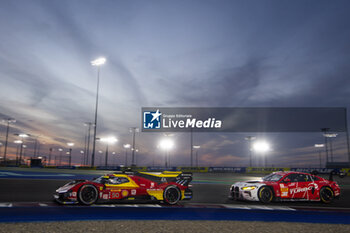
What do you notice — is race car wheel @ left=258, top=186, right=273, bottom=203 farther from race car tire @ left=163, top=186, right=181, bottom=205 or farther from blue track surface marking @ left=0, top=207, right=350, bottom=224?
race car tire @ left=163, top=186, right=181, bottom=205

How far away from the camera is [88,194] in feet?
25.9

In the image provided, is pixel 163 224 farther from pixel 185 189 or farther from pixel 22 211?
pixel 22 211

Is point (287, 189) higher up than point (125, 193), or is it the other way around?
point (287, 189)

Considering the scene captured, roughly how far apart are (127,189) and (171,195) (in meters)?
1.42

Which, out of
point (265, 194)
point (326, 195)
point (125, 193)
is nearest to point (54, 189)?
point (125, 193)

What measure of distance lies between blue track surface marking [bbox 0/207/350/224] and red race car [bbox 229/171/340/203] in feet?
5.88

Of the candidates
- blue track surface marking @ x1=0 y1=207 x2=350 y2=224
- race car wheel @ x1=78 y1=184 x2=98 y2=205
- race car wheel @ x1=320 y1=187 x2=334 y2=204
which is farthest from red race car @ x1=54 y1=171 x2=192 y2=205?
race car wheel @ x1=320 y1=187 x2=334 y2=204

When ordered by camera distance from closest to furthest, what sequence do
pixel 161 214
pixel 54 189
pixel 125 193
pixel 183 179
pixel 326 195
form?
pixel 161 214 → pixel 125 193 → pixel 183 179 → pixel 326 195 → pixel 54 189

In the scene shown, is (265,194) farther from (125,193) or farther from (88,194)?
(88,194)

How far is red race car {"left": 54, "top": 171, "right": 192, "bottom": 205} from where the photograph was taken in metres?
7.83

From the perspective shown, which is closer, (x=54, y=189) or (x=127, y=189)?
(x=127, y=189)

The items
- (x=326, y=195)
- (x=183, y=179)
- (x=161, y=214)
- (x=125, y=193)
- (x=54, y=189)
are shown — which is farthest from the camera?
(x=54, y=189)

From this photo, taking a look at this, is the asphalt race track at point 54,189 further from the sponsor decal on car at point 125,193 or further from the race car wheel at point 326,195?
the sponsor decal on car at point 125,193

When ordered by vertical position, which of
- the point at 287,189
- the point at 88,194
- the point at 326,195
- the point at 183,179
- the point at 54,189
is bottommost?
the point at 54,189
